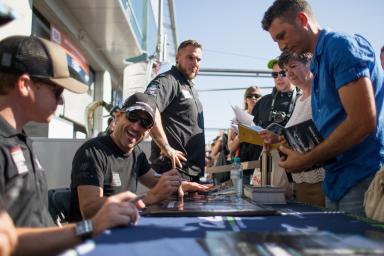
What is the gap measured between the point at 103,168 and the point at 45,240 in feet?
2.91

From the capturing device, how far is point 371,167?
1453mm

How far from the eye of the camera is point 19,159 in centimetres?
110

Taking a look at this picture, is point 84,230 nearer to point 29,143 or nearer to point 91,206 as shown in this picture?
point 29,143

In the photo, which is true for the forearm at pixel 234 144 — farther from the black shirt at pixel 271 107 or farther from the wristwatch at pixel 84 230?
the wristwatch at pixel 84 230

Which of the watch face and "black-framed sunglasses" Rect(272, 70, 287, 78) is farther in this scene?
"black-framed sunglasses" Rect(272, 70, 287, 78)

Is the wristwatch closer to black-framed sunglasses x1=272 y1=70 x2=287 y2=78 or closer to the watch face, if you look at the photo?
the watch face

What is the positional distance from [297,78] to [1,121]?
1834 mm

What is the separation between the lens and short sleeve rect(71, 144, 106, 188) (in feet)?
5.56

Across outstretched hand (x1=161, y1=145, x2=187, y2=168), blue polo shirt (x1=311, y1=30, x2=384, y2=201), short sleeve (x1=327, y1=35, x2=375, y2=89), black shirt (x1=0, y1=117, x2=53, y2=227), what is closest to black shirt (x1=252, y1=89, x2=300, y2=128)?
outstretched hand (x1=161, y1=145, x2=187, y2=168)

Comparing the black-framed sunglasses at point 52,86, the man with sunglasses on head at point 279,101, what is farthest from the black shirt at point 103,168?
the man with sunglasses on head at point 279,101

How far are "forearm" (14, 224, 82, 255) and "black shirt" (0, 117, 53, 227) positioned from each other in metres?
0.17

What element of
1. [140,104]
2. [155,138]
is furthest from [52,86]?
[155,138]

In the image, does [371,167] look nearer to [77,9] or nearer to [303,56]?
[303,56]

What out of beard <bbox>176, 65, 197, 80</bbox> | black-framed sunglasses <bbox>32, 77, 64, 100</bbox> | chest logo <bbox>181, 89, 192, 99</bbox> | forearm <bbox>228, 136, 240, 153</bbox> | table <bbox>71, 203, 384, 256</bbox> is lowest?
table <bbox>71, 203, 384, 256</bbox>
